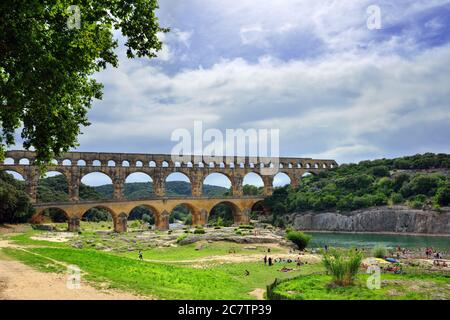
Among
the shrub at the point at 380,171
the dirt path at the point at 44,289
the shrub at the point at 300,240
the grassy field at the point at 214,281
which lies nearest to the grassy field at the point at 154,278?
the grassy field at the point at 214,281

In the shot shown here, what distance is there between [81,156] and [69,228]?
16145 mm

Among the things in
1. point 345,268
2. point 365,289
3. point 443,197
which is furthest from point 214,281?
point 443,197

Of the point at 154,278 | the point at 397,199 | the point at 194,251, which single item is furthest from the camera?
the point at 397,199

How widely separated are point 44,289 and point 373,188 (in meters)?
76.8

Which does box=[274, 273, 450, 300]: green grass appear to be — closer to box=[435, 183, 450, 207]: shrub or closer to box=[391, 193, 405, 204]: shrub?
box=[435, 183, 450, 207]: shrub

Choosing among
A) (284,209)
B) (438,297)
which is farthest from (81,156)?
(438,297)

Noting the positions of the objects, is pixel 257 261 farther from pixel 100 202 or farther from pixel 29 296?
pixel 100 202

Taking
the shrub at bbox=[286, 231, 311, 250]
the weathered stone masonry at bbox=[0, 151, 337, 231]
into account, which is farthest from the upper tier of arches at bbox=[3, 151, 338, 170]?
the shrub at bbox=[286, 231, 311, 250]

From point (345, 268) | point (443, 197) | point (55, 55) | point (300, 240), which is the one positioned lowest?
point (300, 240)

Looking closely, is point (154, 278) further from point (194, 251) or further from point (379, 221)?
point (379, 221)

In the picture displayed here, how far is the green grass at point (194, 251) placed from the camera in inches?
1368

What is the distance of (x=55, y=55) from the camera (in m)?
13.1

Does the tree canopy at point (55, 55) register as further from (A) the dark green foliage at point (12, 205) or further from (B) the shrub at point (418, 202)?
(B) the shrub at point (418, 202)

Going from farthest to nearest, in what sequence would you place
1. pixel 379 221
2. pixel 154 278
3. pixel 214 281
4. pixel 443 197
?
pixel 379 221, pixel 443 197, pixel 214 281, pixel 154 278
